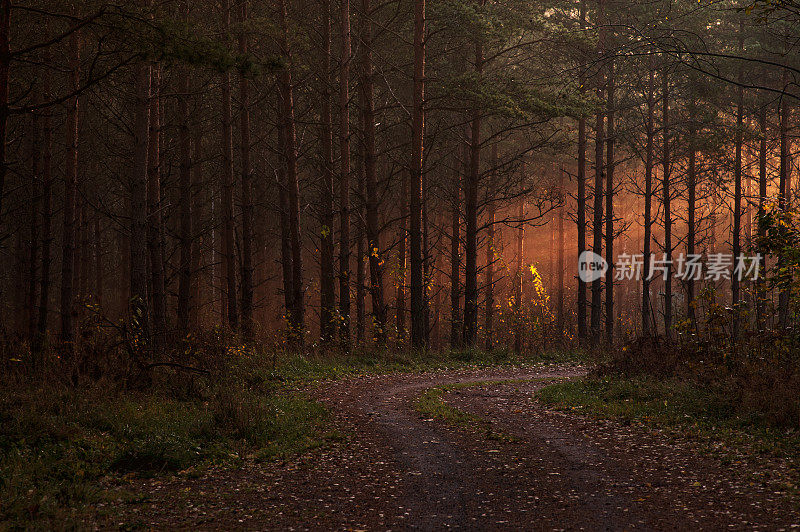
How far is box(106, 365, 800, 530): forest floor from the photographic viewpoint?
6074mm

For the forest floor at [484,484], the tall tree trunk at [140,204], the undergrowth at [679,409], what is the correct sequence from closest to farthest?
the forest floor at [484,484] < the undergrowth at [679,409] < the tall tree trunk at [140,204]

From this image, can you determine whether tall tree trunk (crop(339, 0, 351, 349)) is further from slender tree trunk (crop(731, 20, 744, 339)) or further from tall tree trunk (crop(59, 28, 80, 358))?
slender tree trunk (crop(731, 20, 744, 339))

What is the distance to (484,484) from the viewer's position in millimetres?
7180

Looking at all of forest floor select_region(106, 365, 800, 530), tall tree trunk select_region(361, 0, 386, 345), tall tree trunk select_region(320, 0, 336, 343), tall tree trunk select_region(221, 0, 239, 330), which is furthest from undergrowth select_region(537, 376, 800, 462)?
tall tree trunk select_region(221, 0, 239, 330)

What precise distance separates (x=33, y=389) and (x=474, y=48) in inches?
671

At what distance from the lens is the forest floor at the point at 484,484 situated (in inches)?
239

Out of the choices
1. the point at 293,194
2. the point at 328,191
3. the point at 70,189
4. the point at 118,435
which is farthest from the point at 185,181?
the point at 118,435

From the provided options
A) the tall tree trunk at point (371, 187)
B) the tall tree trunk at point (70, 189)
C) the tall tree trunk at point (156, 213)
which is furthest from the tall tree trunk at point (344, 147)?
the tall tree trunk at point (70, 189)

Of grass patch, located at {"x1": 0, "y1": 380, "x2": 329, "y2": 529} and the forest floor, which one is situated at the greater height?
grass patch, located at {"x1": 0, "y1": 380, "x2": 329, "y2": 529}

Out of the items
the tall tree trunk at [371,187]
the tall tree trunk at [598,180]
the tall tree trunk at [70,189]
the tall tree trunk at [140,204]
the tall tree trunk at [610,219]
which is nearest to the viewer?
the tall tree trunk at [140,204]

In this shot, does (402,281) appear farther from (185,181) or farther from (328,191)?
(185,181)

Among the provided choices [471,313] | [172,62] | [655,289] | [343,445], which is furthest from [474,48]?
[655,289]

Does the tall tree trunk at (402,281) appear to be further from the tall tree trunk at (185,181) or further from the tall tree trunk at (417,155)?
the tall tree trunk at (185,181)

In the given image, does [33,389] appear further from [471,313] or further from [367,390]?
[471,313]
